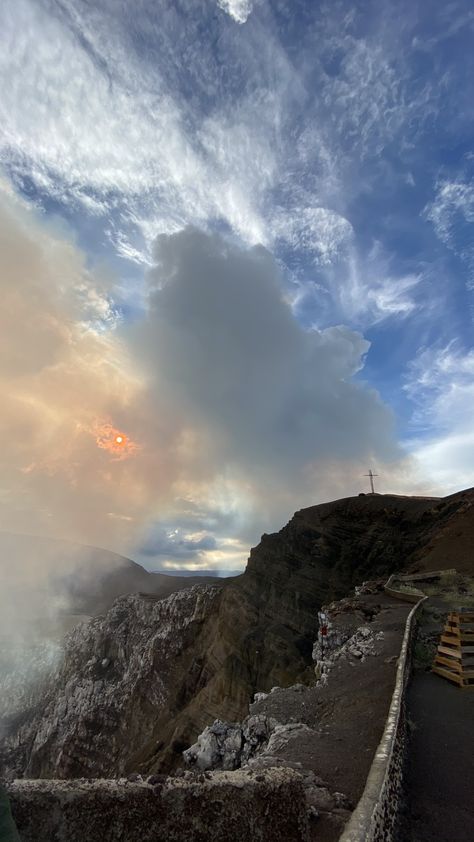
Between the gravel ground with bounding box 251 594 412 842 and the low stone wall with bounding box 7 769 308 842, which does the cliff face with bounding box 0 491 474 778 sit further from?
the low stone wall with bounding box 7 769 308 842

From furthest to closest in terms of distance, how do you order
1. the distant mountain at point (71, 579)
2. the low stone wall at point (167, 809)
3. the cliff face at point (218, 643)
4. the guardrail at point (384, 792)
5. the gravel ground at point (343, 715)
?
the distant mountain at point (71, 579) < the cliff face at point (218, 643) < the gravel ground at point (343, 715) < the guardrail at point (384, 792) < the low stone wall at point (167, 809)

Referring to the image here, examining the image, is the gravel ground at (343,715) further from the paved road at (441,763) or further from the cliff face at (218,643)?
the cliff face at (218,643)

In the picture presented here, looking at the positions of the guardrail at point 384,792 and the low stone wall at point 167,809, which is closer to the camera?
the low stone wall at point 167,809

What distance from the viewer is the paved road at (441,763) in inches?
245

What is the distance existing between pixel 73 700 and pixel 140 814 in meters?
70.8

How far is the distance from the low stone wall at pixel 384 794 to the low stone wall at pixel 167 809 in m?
0.79

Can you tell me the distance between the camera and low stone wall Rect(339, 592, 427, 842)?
4.66m

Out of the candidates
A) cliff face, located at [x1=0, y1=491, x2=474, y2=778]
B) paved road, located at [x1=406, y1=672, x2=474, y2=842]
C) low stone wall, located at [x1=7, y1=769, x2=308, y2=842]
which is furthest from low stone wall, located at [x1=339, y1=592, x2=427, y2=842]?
cliff face, located at [x1=0, y1=491, x2=474, y2=778]

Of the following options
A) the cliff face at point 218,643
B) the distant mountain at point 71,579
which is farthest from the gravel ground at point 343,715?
the distant mountain at point 71,579

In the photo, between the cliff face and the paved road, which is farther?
the cliff face

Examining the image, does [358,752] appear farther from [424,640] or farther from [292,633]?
[292,633]

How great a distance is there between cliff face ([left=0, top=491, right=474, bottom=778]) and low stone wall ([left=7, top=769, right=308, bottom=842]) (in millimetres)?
38371

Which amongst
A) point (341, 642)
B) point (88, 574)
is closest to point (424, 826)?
point (341, 642)

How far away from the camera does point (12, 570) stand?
492 feet
